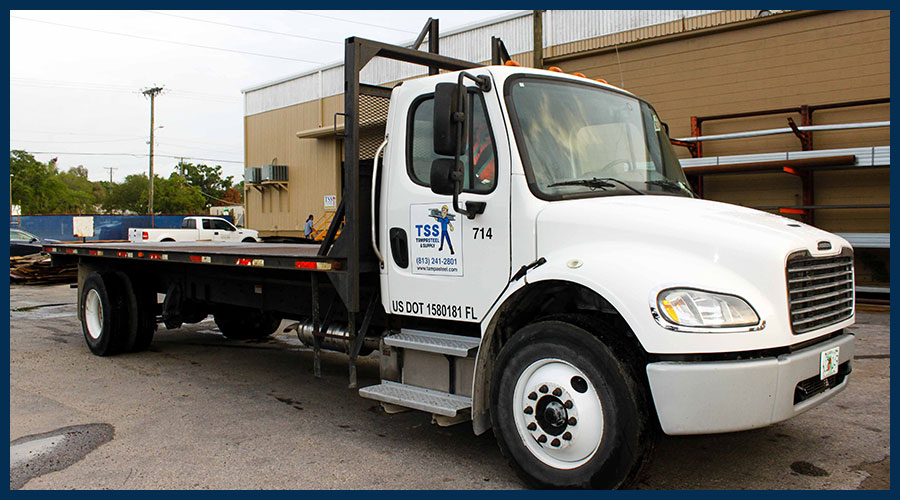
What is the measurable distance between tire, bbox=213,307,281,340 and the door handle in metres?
5.28

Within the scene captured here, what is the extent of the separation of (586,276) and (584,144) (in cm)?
112

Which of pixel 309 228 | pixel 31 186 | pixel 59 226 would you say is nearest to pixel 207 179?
pixel 31 186

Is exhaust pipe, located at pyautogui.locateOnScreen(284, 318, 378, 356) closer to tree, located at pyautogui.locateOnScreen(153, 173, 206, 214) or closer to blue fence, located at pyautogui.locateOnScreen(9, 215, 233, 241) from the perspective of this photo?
blue fence, located at pyautogui.locateOnScreen(9, 215, 233, 241)

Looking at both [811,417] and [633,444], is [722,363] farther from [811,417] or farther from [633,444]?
[811,417]

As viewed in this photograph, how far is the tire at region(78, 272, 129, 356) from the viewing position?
8.76 m

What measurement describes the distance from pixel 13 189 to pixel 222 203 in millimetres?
27556

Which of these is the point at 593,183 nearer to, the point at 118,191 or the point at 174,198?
the point at 174,198

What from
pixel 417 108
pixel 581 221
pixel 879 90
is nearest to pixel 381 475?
pixel 581 221

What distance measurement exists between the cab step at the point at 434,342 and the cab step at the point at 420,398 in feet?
0.95

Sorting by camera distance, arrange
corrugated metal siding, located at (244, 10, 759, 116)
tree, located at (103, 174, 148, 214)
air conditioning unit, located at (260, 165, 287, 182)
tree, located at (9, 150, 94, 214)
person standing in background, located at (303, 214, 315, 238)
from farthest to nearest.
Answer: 1. tree, located at (103, 174, 148, 214)
2. tree, located at (9, 150, 94, 214)
3. air conditioning unit, located at (260, 165, 287, 182)
4. person standing in background, located at (303, 214, 315, 238)
5. corrugated metal siding, located at (244, 10, 759, 116)

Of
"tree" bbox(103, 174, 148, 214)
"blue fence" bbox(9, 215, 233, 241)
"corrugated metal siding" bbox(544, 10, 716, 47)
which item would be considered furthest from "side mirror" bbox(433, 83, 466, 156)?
"tree" bbox(103, 174, 148, 214)

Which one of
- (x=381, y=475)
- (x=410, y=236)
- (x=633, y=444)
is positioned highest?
(x=410, y=236)

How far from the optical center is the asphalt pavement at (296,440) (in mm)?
4598

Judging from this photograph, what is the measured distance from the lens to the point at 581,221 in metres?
4.30
